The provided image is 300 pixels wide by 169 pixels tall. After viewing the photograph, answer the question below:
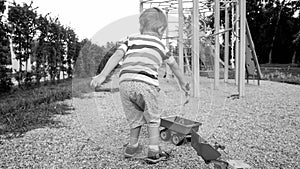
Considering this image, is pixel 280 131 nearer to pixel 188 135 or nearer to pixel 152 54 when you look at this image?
pixel 188 135

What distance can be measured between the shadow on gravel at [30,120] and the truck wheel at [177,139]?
218 centimetres

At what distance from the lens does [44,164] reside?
9.72ft

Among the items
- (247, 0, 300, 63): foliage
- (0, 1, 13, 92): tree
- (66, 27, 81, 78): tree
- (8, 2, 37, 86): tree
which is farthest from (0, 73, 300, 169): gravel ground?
(247, 0, 300, 63): foliage

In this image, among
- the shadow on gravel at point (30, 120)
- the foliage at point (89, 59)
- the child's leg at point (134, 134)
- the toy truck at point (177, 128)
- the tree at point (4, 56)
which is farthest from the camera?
the tree at point (4, 56)

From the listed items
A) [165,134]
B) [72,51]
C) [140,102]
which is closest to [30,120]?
[72,51]

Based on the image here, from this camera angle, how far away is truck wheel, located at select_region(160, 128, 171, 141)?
11.3 feet

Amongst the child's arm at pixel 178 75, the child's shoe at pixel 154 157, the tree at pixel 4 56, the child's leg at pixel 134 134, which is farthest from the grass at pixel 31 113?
the child's arm at pixel 178 75

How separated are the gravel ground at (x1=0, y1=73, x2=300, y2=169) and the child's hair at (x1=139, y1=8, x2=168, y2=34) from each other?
540 millimetres

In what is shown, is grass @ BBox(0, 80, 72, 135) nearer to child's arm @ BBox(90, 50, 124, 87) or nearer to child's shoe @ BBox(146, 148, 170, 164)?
child's shoe @ BBox(146, 148, 170, 164)

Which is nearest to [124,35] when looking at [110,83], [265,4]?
[110,83]

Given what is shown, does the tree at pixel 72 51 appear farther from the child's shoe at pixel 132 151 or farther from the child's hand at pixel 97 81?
the child's hand at pixel 97 81

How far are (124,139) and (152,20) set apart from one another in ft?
6.23

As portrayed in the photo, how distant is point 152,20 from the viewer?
2223 mm

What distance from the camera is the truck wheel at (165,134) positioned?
345 centimetres
